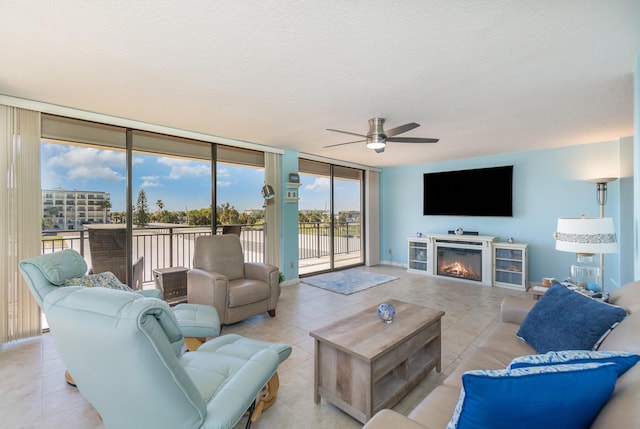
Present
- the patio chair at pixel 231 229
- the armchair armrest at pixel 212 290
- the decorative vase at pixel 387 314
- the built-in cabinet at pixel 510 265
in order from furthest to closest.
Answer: the built-in cabinet at pixel 510 265 → the patio chair at pixel 231 229 → the armchair armrest at pixel 212 290 → the decorative vase at pixel 387 314

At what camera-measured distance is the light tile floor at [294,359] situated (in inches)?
69.6

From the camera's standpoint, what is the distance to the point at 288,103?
2838 millimetres

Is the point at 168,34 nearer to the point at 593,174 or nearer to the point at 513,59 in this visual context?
the point at 513,59

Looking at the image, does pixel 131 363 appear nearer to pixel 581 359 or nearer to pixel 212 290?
pixel 581 359

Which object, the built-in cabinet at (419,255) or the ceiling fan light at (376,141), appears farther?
the built-in cabinet at (419,255)

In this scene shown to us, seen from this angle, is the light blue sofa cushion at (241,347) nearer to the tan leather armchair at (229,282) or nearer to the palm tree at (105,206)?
the tan leather armchair at (229,282)

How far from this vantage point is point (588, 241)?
7.39 ft

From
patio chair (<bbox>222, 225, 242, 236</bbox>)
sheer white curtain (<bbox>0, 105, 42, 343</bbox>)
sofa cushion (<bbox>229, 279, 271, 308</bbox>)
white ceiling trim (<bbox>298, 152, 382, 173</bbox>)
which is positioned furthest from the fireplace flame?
sheer white curtain (<bbox>0, 105, 42, 343</bbox>)

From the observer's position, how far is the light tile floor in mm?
1767

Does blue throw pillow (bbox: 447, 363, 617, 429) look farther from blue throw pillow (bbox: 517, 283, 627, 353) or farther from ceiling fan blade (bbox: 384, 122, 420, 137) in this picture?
ceiling fan blade (bbox: 384, 122, 420, 137)

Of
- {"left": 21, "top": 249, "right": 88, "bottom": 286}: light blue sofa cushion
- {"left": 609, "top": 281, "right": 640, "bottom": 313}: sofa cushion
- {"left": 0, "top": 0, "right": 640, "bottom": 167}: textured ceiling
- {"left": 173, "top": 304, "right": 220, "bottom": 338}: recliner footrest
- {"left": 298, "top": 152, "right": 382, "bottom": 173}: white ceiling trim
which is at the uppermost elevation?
{"left": 0, "top": 0, "right": 640, "bottom": 167}: textured ceiling

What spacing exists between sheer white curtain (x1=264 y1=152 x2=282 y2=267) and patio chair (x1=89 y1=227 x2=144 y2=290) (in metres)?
1.90

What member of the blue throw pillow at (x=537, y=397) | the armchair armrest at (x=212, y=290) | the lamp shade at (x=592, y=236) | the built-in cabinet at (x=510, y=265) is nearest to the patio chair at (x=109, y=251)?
the armchair armrest at (x=212, y=290)

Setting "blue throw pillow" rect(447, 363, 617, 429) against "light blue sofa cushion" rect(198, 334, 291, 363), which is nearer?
"blue throw pillow" rect(447, 363, 617, 429)
